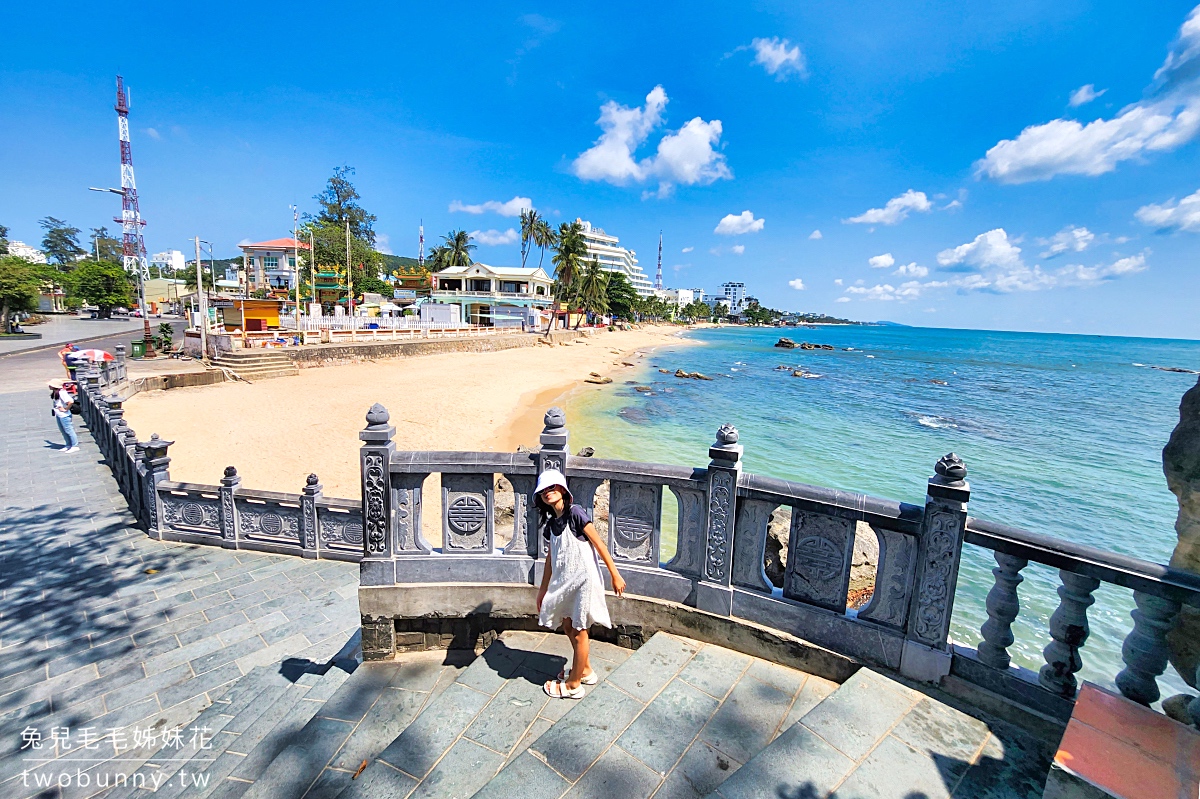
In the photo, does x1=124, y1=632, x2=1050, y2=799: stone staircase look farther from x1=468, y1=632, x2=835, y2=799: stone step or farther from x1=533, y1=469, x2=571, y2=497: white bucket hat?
x1=533, y1=469, x2=571, y2=497: white bucket hat

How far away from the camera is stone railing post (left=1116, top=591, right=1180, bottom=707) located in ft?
8.71

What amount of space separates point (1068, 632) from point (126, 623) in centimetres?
851

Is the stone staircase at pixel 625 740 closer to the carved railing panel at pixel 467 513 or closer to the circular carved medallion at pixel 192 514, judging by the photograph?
the carved railing panel at pixel 467 513

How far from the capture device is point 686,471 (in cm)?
379

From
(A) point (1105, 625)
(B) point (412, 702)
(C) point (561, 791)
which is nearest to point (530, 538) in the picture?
(B) point (412, 702)

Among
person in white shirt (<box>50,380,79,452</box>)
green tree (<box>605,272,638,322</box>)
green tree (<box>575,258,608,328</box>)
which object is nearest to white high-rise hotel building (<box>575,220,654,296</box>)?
green tree (<box>605,272,638,322</box>)

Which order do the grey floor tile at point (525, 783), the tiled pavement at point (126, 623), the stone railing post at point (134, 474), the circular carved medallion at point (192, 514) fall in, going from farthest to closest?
the stone railing post at point (134, 474), the circular carved medallion at point (192, 514), the tiled pavement at point (126, 623), the grey floor tile at point (525, 783)

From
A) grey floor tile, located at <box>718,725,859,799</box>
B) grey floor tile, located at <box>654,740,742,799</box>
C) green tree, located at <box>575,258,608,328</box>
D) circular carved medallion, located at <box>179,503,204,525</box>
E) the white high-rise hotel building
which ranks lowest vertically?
circular carved medallion, located at <box>179,503,204,525</box>

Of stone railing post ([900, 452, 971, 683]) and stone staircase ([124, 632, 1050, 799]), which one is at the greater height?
stone railing post ([900, 452, 971, 683])

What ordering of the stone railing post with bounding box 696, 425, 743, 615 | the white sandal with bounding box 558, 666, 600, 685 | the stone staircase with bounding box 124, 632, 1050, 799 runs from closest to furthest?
the stone staircase with bounding box 124, 632, 1050, 799 < the white sandal with bounding box 558, 666, 600, 685 < the stone railing post with bounding box 696, 425, 743, 615

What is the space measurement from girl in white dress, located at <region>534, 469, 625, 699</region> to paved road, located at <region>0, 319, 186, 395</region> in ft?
85.3

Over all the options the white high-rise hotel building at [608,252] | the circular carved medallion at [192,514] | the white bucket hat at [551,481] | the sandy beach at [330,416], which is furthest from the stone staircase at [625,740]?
the white high-rise hotel building at [608,252]

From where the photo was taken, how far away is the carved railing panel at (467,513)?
3984 millimetres

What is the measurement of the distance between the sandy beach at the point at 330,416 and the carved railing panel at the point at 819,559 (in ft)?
36.9
